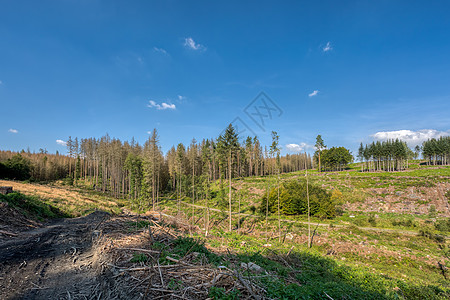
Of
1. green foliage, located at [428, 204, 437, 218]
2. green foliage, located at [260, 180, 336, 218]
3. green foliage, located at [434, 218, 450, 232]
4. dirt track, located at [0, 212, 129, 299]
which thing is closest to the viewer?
dirt track, located at [0, 212, 129, 299]

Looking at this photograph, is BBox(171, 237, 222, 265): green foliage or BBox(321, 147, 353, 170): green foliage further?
BBox(321, 147, 353, 170): green foliage

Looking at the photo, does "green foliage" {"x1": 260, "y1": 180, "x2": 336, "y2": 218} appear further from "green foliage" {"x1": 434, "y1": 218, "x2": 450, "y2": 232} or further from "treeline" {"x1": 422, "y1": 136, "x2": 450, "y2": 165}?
"treeline" {"x1": 422, "y1": 136, "x2": 450, "y2": 165}

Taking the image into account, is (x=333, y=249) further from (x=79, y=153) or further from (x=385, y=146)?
(x=79, y=153)

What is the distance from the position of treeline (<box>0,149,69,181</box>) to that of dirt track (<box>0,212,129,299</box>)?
76.3m

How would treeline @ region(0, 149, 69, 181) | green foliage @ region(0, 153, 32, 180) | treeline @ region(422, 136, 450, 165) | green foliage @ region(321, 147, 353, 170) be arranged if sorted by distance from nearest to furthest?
green foliage @ region(0, 153, 32, 180)
treeline @ region(0, 149, 69, 181)
treeline @ region(422, 136, 450, 165)
green foliage @ region(321, 147, 353, 170)

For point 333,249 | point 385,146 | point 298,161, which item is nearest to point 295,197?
point 333,249

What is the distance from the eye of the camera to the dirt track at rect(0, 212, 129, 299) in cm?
326

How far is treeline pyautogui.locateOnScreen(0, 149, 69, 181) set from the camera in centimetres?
5644

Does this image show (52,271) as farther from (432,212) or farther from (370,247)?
(432,212)

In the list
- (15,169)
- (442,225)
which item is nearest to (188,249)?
(442,225)

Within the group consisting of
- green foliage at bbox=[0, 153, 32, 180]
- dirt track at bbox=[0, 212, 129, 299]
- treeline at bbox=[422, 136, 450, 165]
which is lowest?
dirt track at bbox=[0, 212, 129, 299]

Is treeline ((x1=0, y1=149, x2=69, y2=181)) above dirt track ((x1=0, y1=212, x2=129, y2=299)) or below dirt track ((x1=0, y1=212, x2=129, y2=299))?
above

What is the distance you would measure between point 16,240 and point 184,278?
661 cm

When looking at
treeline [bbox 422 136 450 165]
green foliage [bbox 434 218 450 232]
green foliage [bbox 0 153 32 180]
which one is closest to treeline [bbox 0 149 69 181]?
Answer: green foliage [bbox 0 153 32 180]
